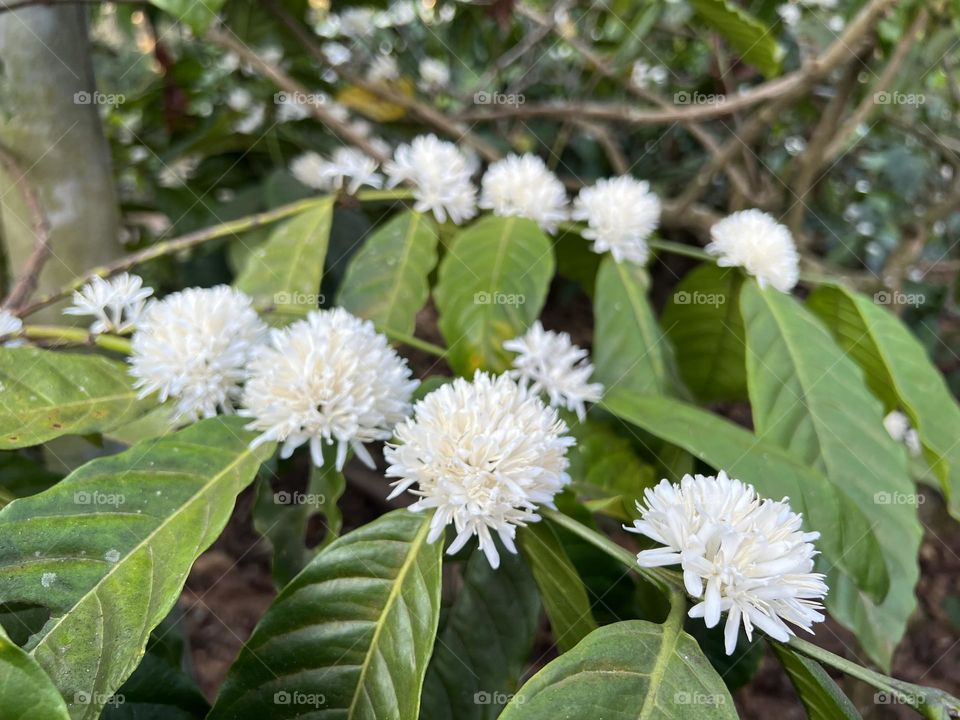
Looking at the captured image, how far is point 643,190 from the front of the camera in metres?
0.85

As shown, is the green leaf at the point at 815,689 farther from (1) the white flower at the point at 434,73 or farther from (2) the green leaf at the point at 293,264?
(1) the white flower at the point at 434,73

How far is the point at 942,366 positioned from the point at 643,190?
5.45ft

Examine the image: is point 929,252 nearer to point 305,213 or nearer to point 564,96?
point 564,96

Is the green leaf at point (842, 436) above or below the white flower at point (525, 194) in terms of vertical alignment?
below

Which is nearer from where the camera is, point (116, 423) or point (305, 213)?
point (116, 423)

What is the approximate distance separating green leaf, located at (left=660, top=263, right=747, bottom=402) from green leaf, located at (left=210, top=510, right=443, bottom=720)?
1.89ft

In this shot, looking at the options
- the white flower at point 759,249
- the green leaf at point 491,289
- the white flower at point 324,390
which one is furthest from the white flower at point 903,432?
the white flower at point 324,390

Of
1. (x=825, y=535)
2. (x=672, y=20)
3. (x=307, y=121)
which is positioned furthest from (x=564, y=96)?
(x=825, y=535)

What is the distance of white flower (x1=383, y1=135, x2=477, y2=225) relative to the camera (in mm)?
842

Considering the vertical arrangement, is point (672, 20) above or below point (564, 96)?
above

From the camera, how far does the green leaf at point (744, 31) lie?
2.95 feet

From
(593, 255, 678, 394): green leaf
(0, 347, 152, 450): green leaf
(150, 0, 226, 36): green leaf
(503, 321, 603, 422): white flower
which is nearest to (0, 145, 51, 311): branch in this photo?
(0, 347, 152, 450): green leaf

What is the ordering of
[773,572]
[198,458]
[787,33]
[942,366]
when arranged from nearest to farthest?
[773,572]
[198,458]
[787,33]
[942,366]

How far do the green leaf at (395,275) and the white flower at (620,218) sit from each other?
20 cm
